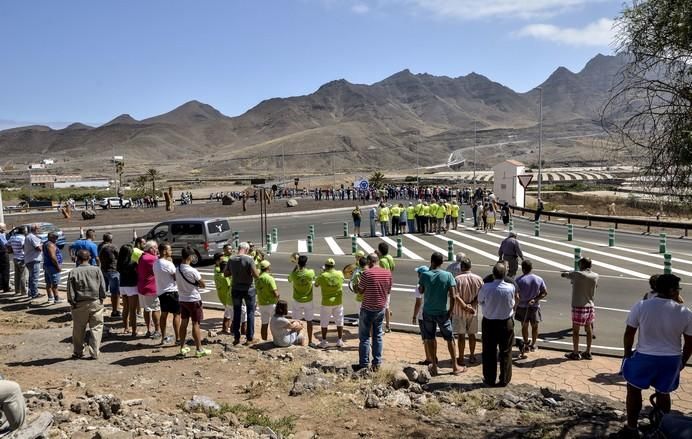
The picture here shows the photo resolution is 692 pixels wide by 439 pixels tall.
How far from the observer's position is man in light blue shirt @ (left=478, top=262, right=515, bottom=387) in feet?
23.3

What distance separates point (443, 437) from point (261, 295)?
4.50 m

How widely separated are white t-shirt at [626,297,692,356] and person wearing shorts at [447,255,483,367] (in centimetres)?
280

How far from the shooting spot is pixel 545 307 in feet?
39.8

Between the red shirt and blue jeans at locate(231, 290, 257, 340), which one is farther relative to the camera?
the red shirt

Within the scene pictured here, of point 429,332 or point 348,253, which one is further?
point 348,253

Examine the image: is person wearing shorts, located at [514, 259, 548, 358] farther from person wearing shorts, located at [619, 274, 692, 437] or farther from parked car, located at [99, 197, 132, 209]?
parked car, located at [99, 197, 132, 209]

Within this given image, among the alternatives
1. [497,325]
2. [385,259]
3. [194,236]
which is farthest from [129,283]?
[194,236]

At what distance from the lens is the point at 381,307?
25.3 feet

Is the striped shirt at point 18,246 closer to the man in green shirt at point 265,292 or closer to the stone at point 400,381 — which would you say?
the man in green shirt at point 265,292

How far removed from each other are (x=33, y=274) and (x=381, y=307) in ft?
32.0

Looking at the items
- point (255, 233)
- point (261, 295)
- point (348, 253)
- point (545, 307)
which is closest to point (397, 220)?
point (348, 253)

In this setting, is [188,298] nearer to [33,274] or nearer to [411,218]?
[33,274]

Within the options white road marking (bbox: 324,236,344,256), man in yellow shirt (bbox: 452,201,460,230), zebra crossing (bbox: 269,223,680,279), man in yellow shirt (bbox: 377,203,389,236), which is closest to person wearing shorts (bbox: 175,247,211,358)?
zebra crossing (bbox: 269,223,680,279)

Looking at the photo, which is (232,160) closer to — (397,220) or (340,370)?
(397,220)
